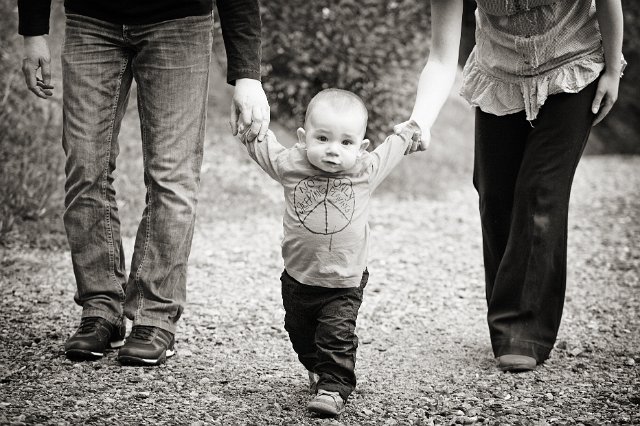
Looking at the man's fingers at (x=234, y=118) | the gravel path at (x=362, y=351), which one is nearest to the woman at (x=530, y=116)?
the gravel path at (x=362, y=351)

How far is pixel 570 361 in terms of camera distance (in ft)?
12.4

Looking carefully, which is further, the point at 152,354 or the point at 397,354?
the point at 397,354

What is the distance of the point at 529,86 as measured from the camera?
3572 mm

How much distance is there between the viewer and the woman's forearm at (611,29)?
3367 mm

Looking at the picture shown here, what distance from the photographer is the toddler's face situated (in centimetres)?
287

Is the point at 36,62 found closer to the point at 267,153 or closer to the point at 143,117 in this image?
the point at 143,117

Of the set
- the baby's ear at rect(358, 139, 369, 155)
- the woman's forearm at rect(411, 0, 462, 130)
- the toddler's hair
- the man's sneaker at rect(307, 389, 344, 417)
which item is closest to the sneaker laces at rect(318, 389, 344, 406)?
the man's sneaker at rect(307, 389, 344, 417)

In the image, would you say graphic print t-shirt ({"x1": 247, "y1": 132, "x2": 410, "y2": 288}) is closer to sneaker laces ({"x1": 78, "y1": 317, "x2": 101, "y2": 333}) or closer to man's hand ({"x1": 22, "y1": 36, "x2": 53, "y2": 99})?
sneaker laces ({"x1": 78, "y1": 317, "x2": 101, "y2": 333})

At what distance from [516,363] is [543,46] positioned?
4.31 ft

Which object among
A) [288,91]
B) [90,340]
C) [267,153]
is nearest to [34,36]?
[267,153]

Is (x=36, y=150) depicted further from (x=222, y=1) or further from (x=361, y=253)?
(x=361, y=253)

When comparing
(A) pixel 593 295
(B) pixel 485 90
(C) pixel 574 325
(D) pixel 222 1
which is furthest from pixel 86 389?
(A) pixel 593 295

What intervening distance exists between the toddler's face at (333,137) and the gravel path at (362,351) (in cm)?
88

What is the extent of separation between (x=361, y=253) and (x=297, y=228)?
24cm
